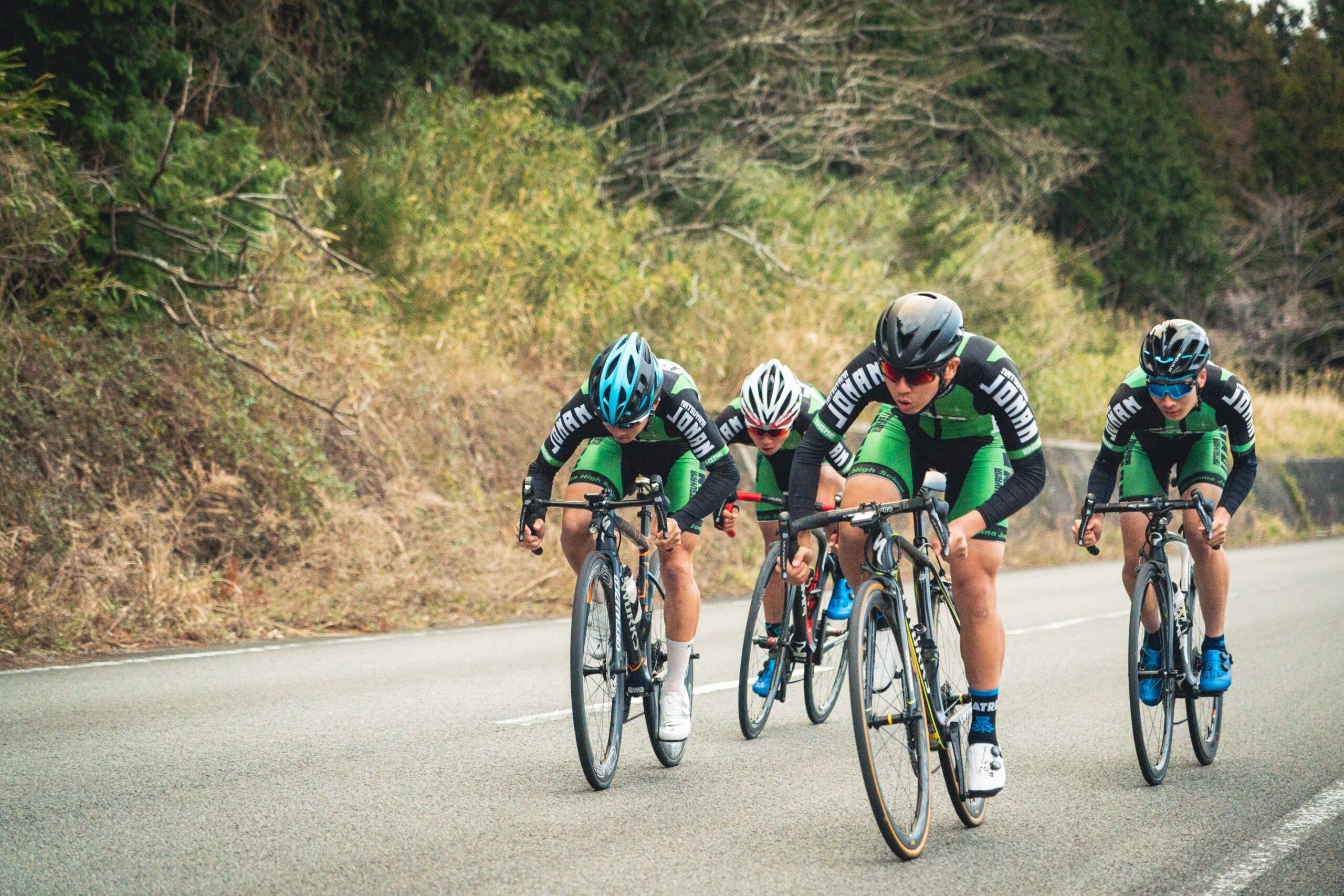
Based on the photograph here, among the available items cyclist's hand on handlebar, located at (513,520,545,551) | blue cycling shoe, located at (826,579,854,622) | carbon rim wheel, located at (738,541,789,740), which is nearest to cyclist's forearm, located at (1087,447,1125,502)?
blue cycling shoe, located at (826,579,854,622)

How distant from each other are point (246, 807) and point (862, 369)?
3.00 meters

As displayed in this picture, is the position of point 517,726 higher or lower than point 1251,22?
lower

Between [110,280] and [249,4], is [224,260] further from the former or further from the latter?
[249,4]

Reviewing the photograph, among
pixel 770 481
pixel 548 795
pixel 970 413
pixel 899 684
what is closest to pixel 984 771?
pixel 899 684

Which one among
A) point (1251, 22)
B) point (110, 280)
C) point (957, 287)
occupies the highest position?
point (1251, 22)

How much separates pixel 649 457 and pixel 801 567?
6.88 ft

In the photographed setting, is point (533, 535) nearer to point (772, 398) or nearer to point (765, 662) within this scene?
point (772, 398)

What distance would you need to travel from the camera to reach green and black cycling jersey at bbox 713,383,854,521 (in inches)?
296

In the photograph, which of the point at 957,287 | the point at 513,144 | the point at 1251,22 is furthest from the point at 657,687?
the point at 1251,22

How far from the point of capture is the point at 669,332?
1966 centimetres

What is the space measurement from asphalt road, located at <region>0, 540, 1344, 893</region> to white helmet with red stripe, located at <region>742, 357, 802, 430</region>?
5.52 ft

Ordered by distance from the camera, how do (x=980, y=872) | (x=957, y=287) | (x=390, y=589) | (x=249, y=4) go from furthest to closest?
(x=957, y=287), (x=249, y=4), (x=390, y=589), (x=980, y=872)

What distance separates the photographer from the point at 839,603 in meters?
7.45

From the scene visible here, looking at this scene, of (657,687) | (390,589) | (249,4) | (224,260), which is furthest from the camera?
(249,4)
